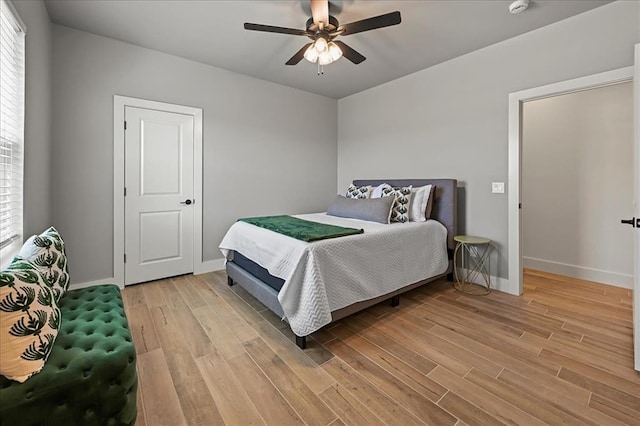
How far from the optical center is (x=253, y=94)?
4.05 meters

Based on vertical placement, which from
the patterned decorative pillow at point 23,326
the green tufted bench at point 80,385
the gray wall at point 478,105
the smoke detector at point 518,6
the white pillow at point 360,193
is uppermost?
the smoke detector at point 518,6

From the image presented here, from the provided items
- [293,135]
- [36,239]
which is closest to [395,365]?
[36,239]

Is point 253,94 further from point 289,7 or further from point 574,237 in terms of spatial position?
point 574,237

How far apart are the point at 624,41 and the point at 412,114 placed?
6.56 feet

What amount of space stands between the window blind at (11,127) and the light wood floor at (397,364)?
107cm

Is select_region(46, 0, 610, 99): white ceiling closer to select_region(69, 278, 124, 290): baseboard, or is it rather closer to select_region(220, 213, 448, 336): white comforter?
select_region(220, 213, 448, 336): white comforter

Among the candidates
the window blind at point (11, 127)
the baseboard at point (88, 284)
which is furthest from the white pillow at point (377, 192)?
the window blind at point (11, 127)

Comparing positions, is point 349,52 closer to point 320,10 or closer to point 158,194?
point 320,10

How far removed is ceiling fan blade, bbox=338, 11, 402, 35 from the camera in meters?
2.03

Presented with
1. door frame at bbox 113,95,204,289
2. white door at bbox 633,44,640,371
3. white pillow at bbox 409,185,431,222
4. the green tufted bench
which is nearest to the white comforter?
white pillow at bbox 409,185,431,222

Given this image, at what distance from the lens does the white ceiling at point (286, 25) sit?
95.1 inches

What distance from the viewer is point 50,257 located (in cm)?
164

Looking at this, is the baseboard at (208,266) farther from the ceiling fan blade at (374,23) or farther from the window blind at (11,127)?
the ceiling fan blade at (374,23)

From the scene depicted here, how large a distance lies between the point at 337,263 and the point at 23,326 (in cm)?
167
